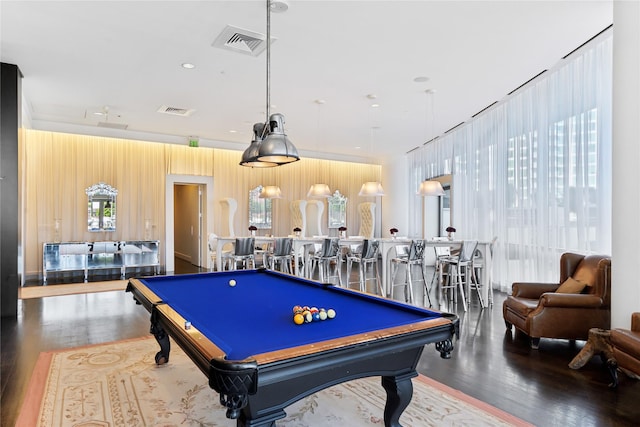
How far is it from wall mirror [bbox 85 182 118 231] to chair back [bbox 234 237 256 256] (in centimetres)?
390

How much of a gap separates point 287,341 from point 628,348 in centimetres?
268

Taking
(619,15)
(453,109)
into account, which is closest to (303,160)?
(453,109)

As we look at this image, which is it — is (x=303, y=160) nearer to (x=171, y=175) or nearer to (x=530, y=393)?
(x=171, y=175)

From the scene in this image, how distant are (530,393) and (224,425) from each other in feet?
7.46

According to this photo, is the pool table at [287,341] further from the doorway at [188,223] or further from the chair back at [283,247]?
the doorway at [188,223]

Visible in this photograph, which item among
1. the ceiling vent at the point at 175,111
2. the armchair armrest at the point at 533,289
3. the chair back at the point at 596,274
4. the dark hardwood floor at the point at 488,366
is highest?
the ceiling vent at the point at 175,111

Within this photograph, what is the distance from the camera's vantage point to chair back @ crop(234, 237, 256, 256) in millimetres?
7621

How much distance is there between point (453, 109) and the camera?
24.5 ft

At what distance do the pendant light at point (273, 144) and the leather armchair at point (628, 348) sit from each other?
2.93 meters

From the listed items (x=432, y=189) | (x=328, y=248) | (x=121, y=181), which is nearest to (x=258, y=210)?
(x=121, y=181)

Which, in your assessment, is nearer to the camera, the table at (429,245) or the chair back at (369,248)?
the table at (429,245)

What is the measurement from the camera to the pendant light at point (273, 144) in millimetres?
3396

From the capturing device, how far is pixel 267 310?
255cm

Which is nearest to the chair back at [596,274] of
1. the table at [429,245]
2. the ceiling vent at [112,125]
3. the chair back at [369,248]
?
the table at [429,245]
